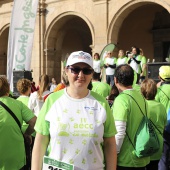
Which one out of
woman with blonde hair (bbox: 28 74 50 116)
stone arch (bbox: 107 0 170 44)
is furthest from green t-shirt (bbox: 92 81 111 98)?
stone arch (bbox: 107 0 170 44)

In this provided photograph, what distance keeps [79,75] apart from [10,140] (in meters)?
1.35

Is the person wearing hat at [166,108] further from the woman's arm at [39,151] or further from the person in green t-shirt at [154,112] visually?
the woman's arm at [39,151]

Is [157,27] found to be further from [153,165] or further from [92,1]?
[153,165]

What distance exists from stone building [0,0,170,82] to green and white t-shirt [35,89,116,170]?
12130mm

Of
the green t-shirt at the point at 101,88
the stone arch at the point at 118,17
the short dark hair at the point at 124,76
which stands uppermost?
the stone arch at the point at 118,17

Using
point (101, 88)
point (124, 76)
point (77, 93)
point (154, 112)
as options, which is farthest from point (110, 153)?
point (101, 88)

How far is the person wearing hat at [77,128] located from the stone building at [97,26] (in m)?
12.0

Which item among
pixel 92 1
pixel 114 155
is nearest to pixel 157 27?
pixel 92 1

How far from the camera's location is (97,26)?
613 inches

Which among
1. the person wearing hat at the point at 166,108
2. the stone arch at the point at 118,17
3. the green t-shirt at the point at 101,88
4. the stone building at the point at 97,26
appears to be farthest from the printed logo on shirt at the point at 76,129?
the stone arch at the point at 118,17

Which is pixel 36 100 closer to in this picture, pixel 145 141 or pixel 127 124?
pixel 127 124

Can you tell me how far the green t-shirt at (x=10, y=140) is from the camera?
3.47m

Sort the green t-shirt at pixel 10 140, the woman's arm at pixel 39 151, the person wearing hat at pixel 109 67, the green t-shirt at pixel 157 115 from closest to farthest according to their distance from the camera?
the woman's arm at pixel 39 151 → the green t-shirt at pixel 10 140 → the green t-shirt at pixel 157 115 → the person wearing hat at pixel 109 67

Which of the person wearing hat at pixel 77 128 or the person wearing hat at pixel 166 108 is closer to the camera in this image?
the person wearing hat at pixel 77 128
